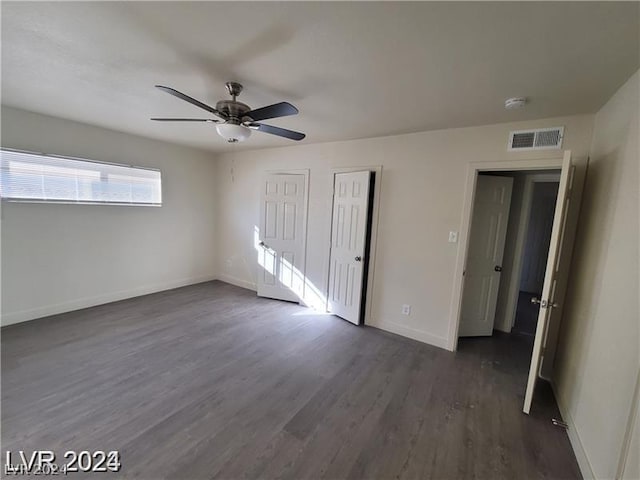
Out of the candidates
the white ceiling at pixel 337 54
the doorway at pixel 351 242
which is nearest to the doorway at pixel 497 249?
the white ceiling at pixel 337 54

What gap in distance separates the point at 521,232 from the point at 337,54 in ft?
11.2

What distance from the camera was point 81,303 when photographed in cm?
380

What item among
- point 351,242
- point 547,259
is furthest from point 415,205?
point 547,259

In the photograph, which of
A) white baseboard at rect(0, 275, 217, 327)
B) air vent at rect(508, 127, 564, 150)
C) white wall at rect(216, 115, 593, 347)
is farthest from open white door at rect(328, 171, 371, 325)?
white baseboard at rect(0, 275, 217, 327)

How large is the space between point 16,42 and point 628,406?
4.17m

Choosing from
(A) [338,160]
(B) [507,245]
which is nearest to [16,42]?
(A) [338,160]

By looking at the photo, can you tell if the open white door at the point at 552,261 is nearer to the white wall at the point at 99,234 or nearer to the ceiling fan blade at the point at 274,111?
the ceiling fan blade at the point at 274,111

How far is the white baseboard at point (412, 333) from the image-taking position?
3219 mm

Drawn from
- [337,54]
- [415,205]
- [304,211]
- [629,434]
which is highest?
[337,54]

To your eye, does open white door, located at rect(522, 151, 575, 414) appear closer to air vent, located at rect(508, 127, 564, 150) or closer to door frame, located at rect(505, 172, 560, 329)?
air vent, located at rect(508, 127, 564, 150)

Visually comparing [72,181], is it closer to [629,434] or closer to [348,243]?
[348,243]

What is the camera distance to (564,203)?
6.63ft

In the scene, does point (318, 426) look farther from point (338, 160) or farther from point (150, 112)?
point (150, 112)

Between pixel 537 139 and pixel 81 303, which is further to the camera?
pixel 81 303
